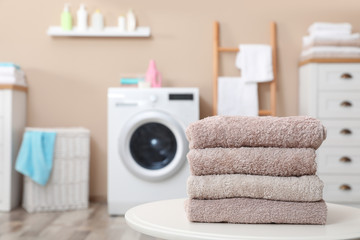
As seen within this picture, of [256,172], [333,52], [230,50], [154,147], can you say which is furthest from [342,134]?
[256,172]

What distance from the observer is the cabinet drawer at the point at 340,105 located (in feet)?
9.67

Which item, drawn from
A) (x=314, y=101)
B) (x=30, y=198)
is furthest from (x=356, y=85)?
(x=30, y=198)

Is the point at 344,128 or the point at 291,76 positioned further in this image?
the point at 291,76

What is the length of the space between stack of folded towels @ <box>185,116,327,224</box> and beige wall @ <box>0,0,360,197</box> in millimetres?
2612

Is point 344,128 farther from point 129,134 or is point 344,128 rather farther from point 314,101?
point 129,134

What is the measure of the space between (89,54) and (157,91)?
73 cm

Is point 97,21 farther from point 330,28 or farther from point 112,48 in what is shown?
point 330,28

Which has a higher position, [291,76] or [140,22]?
[140,22]

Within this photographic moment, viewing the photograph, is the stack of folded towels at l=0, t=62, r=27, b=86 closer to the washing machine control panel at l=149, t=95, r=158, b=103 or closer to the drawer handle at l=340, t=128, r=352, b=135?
the washing machine control panel at l=149, t=95, r=158, b=103

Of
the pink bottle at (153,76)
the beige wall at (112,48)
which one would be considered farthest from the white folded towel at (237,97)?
the pink bottle at (153,76)

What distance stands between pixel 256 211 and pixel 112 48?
2.75 meters

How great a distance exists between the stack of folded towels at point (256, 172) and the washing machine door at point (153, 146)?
2.01 m

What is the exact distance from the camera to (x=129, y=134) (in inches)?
111

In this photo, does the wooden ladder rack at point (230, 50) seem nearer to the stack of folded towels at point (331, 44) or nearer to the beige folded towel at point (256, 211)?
the stack of folded towels at point (331, 44)
